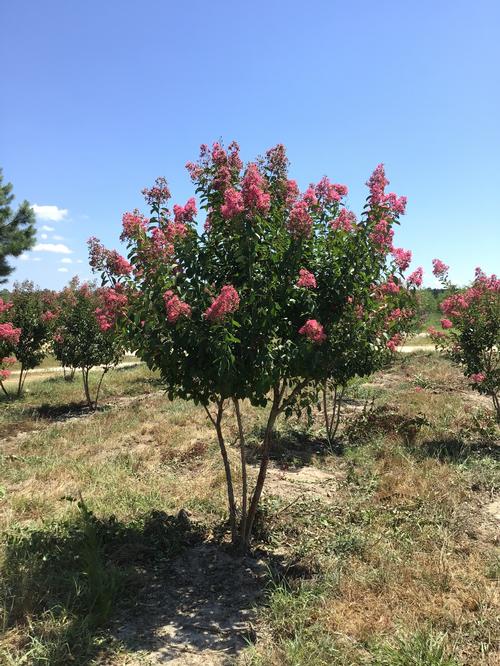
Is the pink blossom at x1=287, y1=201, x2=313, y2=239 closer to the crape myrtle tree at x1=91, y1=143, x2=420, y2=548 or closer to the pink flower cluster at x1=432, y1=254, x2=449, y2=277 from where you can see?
the crape myrtle tree at x1=91, y1=143, x2=420, y2=548

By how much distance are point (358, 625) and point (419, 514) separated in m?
1.77

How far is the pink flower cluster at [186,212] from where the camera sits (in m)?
3.89

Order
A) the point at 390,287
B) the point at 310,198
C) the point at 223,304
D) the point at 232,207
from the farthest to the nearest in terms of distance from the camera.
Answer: the point at 390,287
the point at 310,198
the point at 232,207
the point at 223,304

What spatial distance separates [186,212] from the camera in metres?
3.92

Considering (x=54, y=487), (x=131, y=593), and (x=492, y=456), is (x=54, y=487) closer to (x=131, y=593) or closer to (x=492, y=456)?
(x=131, y=593)

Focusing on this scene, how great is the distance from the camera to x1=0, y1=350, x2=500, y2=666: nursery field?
2.94 m

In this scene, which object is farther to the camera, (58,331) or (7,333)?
(58,331)

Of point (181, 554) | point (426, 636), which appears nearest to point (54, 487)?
point (181, 554)

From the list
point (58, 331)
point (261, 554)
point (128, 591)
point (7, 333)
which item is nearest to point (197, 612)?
point (128, 591)

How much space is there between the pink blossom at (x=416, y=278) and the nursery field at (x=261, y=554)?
2130mm

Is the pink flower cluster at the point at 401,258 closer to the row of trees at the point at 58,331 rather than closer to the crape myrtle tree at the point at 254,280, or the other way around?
the crape myrtle tree at the point at 254,280

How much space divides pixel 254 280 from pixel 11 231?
1751 cm

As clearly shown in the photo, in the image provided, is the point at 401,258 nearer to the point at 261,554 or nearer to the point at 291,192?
the point at 291,192

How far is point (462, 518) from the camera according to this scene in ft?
14.6
